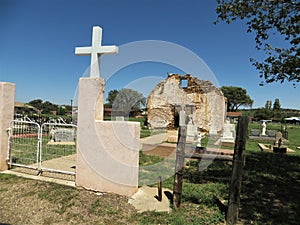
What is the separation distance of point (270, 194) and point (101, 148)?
11.7ft

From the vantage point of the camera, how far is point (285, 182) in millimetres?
5086

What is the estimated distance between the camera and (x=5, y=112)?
16.2ft

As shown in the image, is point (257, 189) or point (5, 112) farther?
point (5, 112)

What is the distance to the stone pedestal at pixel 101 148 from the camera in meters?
3.70

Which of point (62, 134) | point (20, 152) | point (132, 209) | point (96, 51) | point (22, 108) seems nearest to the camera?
point (132, 209)

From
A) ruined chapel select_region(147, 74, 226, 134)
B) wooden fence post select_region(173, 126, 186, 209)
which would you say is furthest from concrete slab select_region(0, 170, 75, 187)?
ruined chapel select_region(147, 74, 226, 134)

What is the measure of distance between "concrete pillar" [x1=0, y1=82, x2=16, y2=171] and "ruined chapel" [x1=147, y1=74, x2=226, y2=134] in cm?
1327

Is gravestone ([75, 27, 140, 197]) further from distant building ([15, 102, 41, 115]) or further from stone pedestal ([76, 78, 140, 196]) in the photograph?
distant building ([15, 102, 41, 115])

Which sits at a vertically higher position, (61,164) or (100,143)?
(100,143)

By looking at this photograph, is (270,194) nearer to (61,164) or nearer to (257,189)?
(257,189)

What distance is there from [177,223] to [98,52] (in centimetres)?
331

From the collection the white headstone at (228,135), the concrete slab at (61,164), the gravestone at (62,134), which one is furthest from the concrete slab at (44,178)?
the white headstone at (228,135)

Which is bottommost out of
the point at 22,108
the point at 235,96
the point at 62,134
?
the point at 62,134

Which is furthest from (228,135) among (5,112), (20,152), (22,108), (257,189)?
(22,108)
